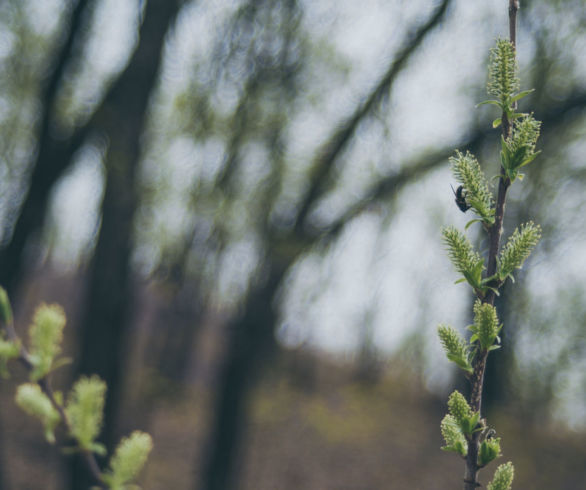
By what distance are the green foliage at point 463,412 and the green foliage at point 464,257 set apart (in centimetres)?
15

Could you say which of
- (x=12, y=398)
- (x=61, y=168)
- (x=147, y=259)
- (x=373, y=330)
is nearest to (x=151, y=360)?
(x=12, y=398)

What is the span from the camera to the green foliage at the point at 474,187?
0.69m

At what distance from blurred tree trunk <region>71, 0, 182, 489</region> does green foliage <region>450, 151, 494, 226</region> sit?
3373 millimetres

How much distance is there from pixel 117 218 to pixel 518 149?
3515 millimetres

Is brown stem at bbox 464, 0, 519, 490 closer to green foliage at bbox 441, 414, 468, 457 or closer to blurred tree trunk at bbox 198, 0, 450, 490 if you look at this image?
green foliage at bbox 441, 414, 468, 457

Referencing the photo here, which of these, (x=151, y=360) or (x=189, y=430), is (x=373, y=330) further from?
(x=151, y=360)

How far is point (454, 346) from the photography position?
2.32 ft

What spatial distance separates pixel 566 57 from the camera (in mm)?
3375

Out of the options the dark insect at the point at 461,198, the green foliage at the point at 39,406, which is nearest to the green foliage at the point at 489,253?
the dark insect at the point at 461,198

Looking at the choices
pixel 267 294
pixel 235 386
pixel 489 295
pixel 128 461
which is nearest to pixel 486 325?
pixel 489 295

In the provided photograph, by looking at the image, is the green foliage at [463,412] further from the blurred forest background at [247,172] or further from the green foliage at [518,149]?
the blurred forest background at [247,172]

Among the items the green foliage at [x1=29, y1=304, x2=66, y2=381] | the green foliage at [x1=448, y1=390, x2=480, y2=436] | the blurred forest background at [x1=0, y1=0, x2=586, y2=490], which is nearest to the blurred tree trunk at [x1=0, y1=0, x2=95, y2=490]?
the blurred forest background at [x1=0, y1=0, x2=586, y2=490]

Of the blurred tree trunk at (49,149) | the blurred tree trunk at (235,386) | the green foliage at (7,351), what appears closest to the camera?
the green foliage at (7,351)

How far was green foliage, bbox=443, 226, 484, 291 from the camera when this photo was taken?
688mm
